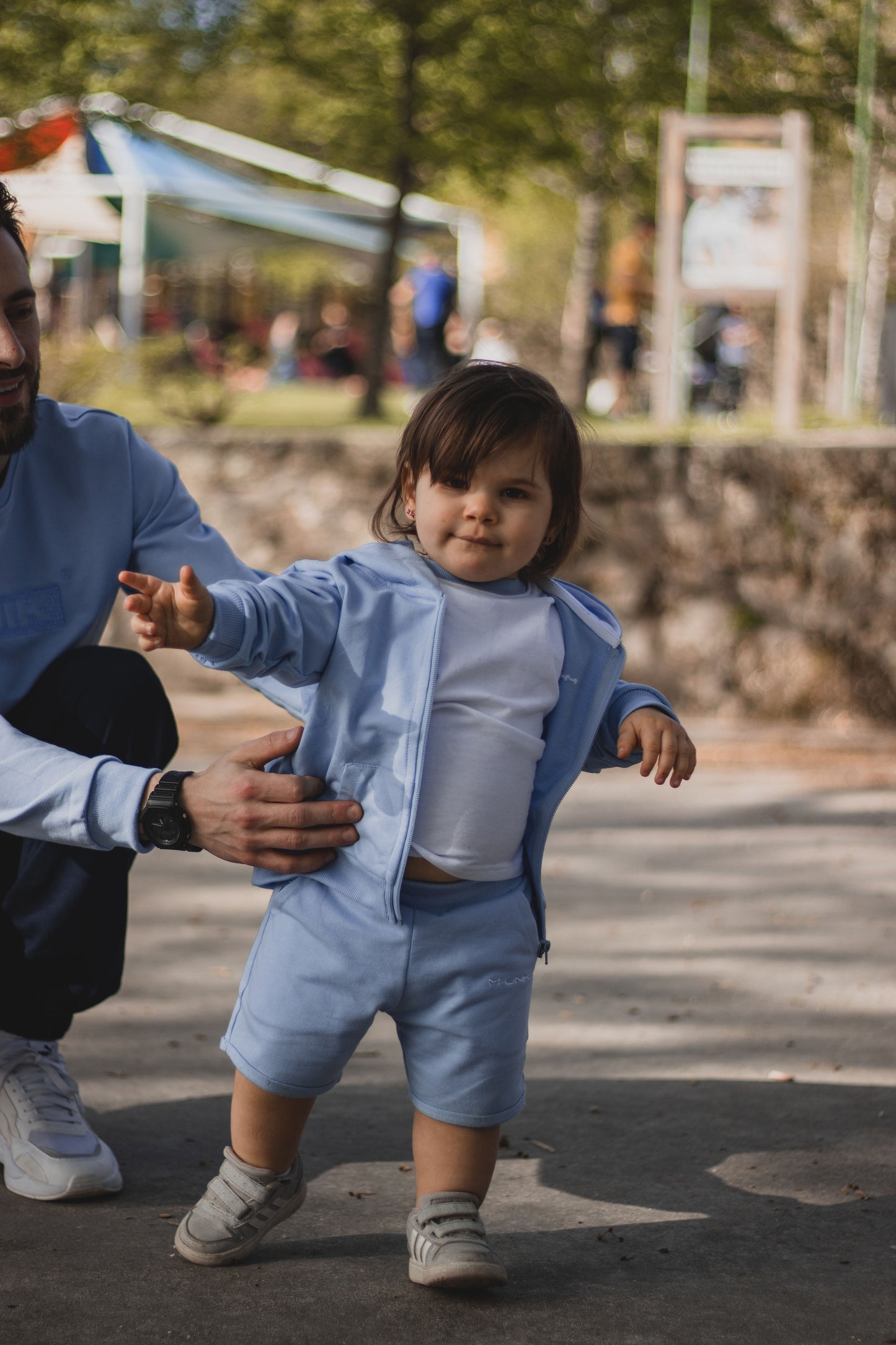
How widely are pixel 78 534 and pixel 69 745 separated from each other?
1.23ft

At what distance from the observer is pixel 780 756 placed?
5.90 meters

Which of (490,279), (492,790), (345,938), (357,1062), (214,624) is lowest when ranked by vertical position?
(357,1062)

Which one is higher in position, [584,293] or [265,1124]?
[584,293]

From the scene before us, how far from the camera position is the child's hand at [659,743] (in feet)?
6.73

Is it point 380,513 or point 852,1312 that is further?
point 380,513

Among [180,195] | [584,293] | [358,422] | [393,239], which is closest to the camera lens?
[358,422]

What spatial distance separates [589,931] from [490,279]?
33.1 m

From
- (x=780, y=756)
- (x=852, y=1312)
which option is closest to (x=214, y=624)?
(x=852, y=1312)

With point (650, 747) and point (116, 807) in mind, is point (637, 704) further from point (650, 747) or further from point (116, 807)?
point (116, 807)

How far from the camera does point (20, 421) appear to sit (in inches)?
93.4

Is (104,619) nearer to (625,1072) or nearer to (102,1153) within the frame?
(102,1153)

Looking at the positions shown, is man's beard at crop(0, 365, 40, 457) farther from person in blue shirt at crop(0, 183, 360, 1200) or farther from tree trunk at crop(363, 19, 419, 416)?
tree trunk at crop(363, 19, 419, 416)

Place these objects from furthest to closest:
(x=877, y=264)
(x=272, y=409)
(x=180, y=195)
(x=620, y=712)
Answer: (x=877, y=264)
(x=180, y=195)
(x=272, y=409)
(x=620, y=712)

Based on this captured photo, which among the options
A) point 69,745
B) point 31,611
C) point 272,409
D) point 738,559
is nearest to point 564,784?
point 69,745
